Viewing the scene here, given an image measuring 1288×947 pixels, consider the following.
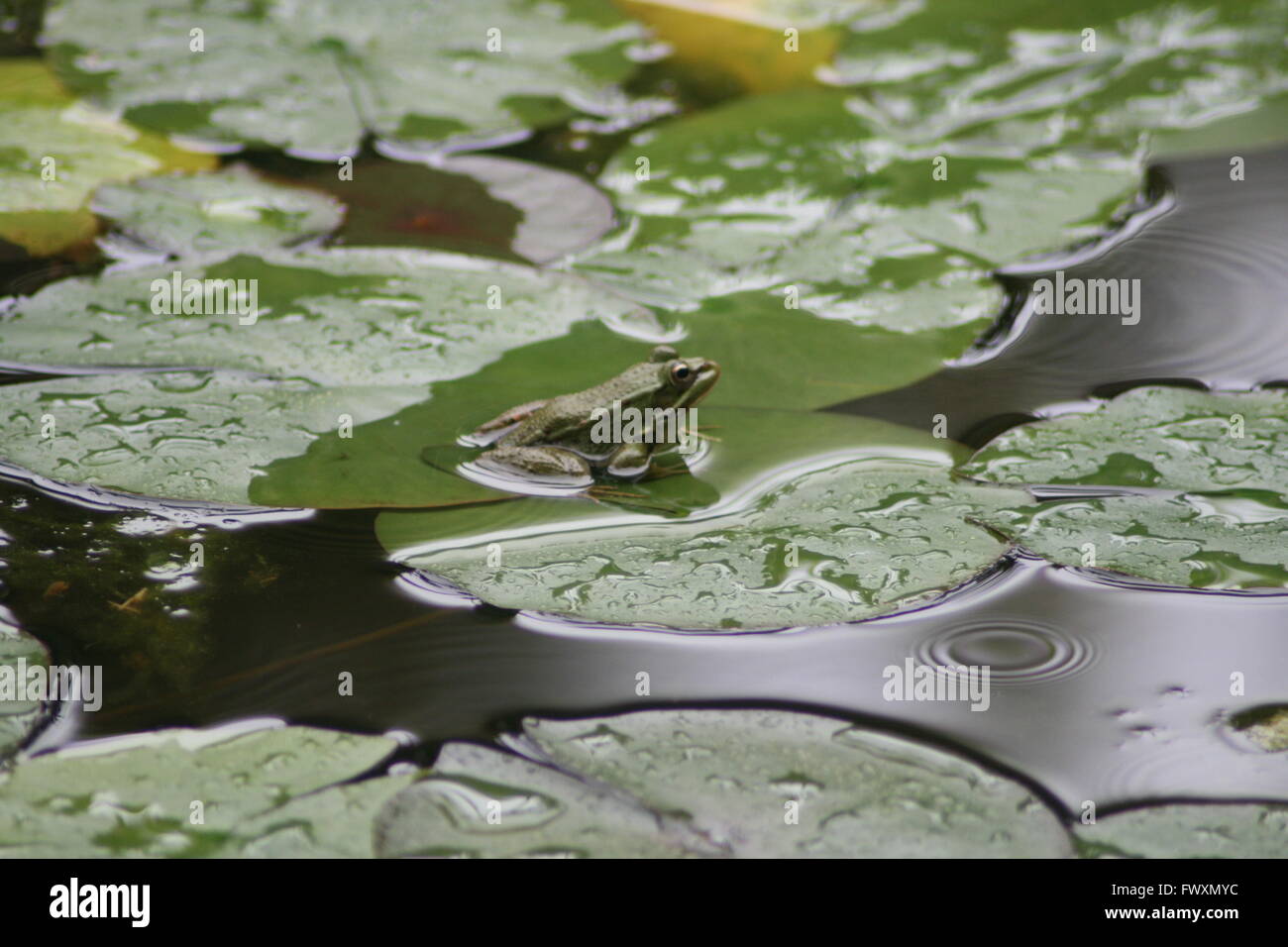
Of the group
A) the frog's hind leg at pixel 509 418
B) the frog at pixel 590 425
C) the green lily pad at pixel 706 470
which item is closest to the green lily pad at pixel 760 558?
the green lily pad at pixel 706 470

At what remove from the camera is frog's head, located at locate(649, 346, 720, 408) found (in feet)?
11.0

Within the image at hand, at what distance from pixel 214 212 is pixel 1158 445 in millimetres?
3707

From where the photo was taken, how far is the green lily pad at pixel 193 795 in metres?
2.08

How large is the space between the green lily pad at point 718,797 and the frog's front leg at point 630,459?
1.11 meters

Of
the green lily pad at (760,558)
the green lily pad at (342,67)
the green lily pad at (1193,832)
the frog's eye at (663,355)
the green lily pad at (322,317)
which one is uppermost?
the green lily pad at (342,67)

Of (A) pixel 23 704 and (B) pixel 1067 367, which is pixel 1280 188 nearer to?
(B) pixel 1067 367

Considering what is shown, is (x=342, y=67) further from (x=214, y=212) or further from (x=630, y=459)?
(x=630, y=459)

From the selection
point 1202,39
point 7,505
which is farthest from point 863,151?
point 7,505

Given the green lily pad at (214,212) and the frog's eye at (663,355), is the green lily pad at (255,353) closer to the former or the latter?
the green lily pad at (214,212)

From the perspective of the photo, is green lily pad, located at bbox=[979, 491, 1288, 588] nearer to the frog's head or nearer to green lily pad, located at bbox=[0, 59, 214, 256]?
the frog's head

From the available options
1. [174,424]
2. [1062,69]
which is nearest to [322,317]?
[174,424]

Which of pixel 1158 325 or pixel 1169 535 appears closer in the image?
pixel 1169 535

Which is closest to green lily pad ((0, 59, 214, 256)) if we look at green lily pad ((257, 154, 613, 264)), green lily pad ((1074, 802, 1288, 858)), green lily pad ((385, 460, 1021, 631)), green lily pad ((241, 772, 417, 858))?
green lily pad ((257, 154, 613, 264))

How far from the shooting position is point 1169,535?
286 cm
